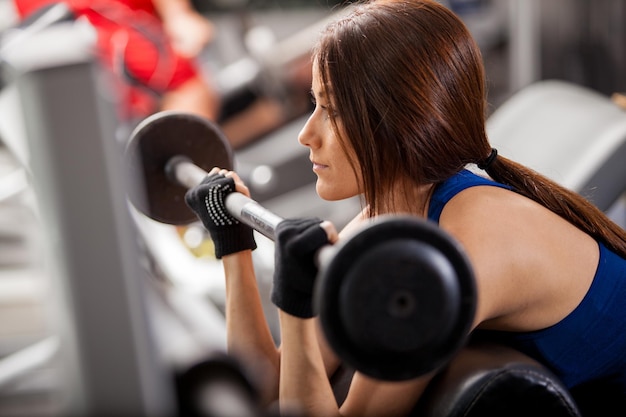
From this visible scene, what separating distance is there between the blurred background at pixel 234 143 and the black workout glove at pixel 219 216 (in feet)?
0.53

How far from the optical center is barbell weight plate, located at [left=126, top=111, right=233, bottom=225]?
1.53m

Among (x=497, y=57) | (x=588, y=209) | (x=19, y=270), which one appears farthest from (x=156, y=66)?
(x=497, y=57)

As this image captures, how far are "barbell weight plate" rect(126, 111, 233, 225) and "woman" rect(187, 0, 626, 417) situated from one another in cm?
42

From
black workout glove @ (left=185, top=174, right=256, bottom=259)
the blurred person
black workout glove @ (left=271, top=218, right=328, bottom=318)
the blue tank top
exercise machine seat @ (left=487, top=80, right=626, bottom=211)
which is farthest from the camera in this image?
the blurred person

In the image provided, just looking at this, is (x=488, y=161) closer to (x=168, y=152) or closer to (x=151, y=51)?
(x=168, y=152)

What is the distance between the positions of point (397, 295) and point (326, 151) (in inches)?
20.1

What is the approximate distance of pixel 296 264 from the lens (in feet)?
2.89

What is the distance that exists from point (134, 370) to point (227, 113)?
11.3ft

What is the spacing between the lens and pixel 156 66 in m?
3.06

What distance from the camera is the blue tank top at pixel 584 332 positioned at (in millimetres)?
1131

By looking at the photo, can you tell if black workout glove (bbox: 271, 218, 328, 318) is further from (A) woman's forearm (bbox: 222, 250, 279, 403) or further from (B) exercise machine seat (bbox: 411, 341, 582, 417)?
(A) woman's forearm (bbox: 222, 250, 279, 403)

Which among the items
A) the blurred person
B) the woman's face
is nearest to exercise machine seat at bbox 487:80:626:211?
the woman's face

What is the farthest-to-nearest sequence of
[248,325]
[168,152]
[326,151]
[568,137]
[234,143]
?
[234,143] → [568,137] → [168,152] → [248,325] → [326,151]

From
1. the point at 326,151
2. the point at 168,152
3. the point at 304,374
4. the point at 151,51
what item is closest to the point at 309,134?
the point at 326,151
